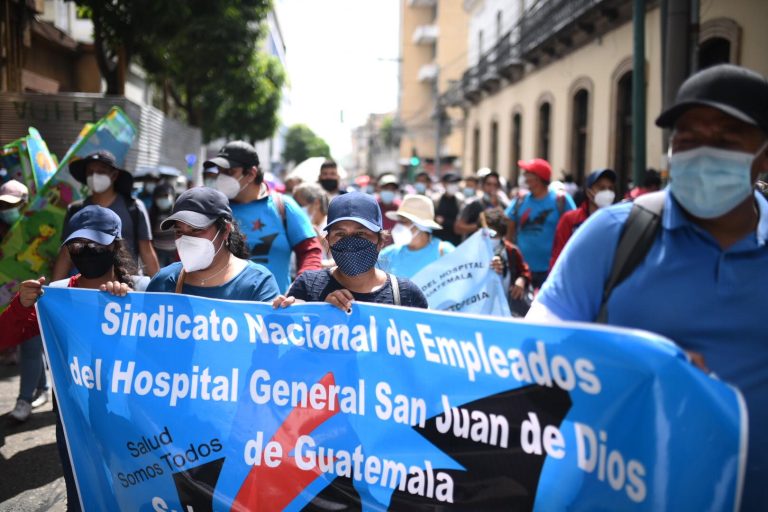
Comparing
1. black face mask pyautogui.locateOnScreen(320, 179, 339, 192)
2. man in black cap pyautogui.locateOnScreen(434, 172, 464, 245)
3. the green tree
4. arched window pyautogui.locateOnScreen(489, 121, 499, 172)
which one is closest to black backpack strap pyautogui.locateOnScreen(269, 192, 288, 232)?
black face mask pyautogui.locateOnScreen(320, 179, 339, 192)

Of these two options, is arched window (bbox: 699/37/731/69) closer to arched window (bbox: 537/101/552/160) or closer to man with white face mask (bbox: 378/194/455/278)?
man with white face mask (bbox: 378/194/455/278)

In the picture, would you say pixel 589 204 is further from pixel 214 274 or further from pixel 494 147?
pixel 494 147

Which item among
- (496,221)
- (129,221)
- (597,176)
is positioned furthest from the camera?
(597,176)

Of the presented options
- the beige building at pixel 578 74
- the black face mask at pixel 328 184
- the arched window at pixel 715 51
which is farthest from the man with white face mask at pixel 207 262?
the arched window at pixel 715 51

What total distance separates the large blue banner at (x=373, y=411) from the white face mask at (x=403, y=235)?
3.21 metres

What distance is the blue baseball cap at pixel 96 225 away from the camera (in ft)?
12.2

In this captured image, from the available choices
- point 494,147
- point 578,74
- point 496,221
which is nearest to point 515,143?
point 494,147

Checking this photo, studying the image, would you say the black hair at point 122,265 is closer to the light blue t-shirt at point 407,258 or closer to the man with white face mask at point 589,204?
→ the light blue t-shirt at point 407,258

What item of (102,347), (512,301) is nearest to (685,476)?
(102,347)

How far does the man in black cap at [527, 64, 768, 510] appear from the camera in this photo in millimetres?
2137

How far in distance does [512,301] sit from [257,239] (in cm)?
240

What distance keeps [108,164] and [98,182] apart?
151mm

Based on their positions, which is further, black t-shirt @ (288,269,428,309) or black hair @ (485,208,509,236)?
black hair @ (485,208,509,236)

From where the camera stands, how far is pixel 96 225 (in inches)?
149
